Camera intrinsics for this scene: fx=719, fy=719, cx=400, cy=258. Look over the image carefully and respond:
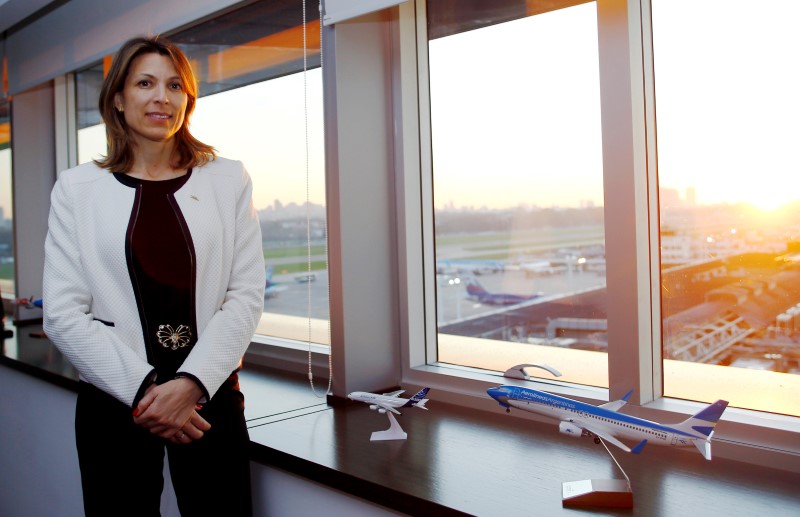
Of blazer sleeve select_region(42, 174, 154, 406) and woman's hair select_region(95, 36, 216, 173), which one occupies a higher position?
woman's hair select_region(95, 36, 216, 173)

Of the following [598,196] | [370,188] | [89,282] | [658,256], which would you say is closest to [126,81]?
[89,282]

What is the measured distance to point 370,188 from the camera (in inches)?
85.4

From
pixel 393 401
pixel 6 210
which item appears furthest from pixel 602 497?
pixel 6 210

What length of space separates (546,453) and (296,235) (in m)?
1.43

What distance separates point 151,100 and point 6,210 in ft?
10.8

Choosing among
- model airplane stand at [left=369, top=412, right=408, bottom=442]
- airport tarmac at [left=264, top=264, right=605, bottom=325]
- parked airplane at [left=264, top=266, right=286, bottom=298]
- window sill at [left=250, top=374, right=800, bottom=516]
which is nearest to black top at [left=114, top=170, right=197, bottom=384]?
window sill at [left=250, top=374, right=800, bottom=516]

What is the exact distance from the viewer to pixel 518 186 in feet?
6.67

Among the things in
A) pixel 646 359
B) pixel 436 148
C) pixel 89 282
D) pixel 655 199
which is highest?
pixel 436 148

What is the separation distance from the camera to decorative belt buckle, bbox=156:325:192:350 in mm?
1453

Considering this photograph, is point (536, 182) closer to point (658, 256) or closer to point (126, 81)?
point (658, 256)

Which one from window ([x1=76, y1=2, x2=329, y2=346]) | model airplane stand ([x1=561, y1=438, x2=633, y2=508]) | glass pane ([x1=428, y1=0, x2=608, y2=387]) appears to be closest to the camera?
model airplane stand ([x1=561, y1=438, x2=633, y2=508])

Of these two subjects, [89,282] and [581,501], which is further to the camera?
[89,282]

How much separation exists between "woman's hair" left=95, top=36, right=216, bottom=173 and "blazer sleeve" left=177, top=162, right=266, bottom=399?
119mm

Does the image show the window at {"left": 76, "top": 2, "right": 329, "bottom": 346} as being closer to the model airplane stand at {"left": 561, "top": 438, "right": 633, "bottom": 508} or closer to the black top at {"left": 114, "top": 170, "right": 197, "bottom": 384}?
the black top at {"left": 114, "top": 170, "right": 197, "bottom": 384}
